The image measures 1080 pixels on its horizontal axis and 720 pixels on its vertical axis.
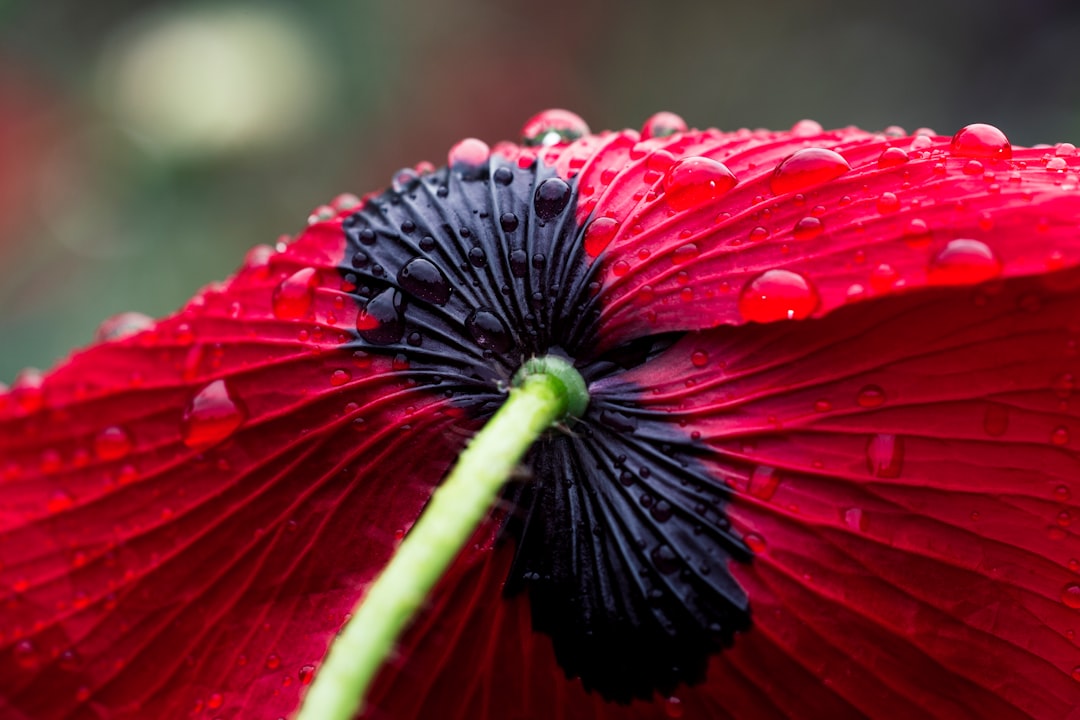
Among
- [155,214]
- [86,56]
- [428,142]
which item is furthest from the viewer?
[428,142]

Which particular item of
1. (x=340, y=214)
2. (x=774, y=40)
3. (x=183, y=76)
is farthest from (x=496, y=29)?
(x=340, y=214)

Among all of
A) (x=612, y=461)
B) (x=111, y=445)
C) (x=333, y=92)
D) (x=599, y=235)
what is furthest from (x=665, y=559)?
(x=333, y=92)

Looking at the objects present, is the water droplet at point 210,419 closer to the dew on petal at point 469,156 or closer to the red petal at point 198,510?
the red petal at point 198,510

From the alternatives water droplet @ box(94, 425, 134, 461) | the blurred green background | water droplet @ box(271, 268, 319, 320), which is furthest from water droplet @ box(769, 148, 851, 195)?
the blurred green background

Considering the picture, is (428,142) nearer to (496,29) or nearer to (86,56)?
(496,29)

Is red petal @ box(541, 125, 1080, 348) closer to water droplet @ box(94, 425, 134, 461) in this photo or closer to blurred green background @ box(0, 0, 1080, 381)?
water droplet @ box(94, 425, 134, 461)

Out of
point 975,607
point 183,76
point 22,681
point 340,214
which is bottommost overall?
point 22,681
